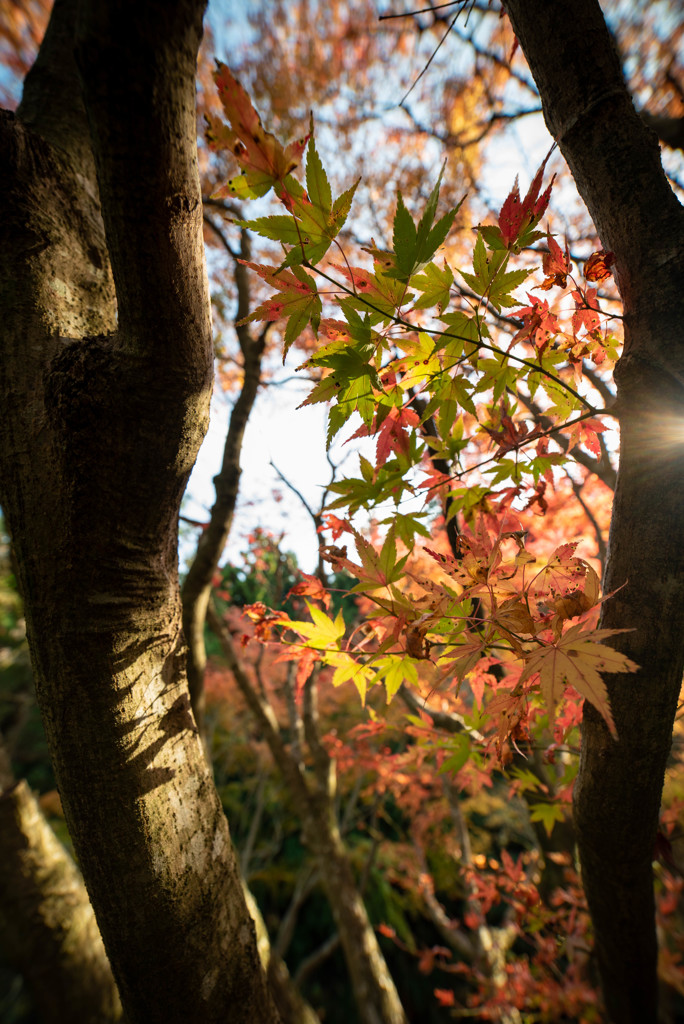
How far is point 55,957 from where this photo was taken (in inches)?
118

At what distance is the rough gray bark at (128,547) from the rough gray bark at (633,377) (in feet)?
2.63

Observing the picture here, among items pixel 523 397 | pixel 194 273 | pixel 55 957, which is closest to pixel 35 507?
pixel 194 273

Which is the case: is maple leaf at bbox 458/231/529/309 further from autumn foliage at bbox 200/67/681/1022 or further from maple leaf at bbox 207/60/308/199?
→ maple leaf at bbox 207/60/308/199

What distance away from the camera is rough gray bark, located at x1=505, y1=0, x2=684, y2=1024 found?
2.60 ft

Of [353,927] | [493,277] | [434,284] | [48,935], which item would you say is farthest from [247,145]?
[353,927]

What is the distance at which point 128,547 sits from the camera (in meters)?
0.88

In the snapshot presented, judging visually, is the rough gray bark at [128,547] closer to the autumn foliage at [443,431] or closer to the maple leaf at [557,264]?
the autumn foliage at [443,431]

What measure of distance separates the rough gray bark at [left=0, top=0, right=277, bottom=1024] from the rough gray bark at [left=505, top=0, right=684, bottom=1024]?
801mm

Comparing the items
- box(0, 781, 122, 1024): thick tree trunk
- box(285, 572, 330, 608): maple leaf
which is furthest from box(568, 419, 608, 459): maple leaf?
box(0, 781, 122, 1024): thick tree trunk

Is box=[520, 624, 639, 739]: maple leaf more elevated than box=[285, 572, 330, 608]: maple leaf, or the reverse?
box=[285, 572, 330, 608]: maple leaf

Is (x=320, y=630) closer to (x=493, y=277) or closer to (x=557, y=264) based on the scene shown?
(x=493, y=277)

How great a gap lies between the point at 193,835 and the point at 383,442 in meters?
0.99

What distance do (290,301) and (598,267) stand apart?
755 mm

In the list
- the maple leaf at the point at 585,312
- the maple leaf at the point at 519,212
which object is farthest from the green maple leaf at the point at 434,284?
the maple leaf at the point at 585,312
